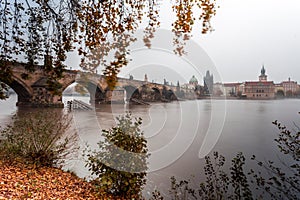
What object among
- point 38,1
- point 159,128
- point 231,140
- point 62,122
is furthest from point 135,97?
point 38,1

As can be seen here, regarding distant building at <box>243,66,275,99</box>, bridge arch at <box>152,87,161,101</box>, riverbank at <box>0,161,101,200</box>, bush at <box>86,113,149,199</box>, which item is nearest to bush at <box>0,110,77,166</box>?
riverbank at <box>0,161,101,200</box>

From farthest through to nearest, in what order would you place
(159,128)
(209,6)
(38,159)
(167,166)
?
(159,128) → (167,166) → (38,159) → (209,6)

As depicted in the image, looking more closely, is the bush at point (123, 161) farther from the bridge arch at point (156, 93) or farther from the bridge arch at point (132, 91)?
the bridge arch at point (156, 93)

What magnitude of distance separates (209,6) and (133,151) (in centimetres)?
194

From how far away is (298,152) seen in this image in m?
2.27

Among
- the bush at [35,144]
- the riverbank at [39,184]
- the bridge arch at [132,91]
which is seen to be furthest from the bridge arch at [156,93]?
the riverbank at [39,184]

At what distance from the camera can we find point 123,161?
2.50 m

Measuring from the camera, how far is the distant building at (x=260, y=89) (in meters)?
31.5

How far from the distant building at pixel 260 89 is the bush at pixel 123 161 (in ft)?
108

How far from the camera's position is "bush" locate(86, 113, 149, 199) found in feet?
8.20

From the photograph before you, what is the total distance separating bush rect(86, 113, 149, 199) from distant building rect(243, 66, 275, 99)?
32.8 metres

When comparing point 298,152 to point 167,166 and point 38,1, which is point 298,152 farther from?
point 38,1

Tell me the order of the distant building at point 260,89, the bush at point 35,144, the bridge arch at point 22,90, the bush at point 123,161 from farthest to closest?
1. the distant building at point 260,89
2. the bridge arch at point 22,90
3. the bush at point 35,144
4. the bush at point 123,161

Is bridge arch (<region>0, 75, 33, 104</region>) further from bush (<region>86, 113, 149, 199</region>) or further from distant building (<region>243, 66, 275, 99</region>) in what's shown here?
distant building (<region>243, 66, 275, 99</region>)
